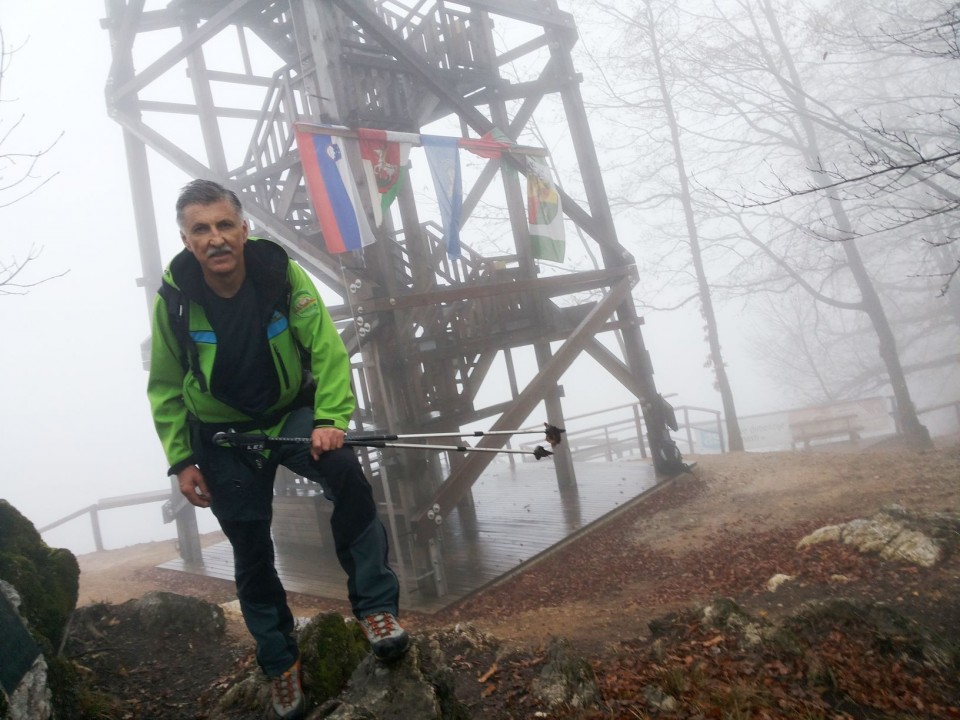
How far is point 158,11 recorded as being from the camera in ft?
34.0

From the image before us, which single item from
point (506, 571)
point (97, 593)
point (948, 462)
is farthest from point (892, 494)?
point (97, 593)

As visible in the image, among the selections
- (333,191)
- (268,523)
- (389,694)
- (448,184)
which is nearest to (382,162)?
(333,191)

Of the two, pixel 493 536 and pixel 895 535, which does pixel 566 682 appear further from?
pixel 493 536

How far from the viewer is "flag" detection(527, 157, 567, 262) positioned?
977 cm

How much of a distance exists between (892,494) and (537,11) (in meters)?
8.14

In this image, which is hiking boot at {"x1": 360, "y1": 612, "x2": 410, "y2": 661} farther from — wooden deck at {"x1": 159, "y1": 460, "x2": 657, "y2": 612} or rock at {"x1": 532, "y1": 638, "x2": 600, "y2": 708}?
wooden deck at {"x1": 159, "y1": 460, "x2": 657, "y2": 612}

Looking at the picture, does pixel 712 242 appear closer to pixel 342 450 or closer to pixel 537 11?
pixel 537 11

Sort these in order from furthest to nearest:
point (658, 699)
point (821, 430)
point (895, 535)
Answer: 1. point (821, 430)
2. point (895, 535)
3. point (658, 699)

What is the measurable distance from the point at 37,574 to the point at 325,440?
7.85 ft

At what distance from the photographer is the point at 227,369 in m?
2.88

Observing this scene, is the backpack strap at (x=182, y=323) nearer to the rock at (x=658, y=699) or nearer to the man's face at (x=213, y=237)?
the man's face at (x=213, y=237)

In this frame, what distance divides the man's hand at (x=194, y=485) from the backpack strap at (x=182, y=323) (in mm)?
346

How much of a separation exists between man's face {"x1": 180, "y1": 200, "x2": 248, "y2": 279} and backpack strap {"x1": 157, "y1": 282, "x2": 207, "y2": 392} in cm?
16

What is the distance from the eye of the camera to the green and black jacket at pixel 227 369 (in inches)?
113
